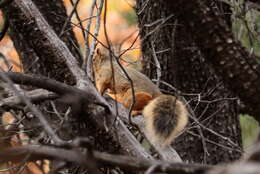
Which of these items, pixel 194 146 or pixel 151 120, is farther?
pixel 194 146

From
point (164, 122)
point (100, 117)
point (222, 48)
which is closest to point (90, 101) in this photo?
point (100, 117)

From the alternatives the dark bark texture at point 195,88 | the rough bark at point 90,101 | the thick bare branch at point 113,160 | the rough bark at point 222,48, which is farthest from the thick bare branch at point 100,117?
the dark bark texture at point 195,88

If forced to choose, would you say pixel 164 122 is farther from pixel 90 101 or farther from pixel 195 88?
pixel 195 88

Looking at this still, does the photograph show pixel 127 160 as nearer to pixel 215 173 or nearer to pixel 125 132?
pixel 215 173

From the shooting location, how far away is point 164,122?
3.10 metres

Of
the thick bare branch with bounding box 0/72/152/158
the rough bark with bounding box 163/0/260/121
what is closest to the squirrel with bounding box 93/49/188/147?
the thick bare branch with bounding box 0/72/152/158

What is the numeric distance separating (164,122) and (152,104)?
435 millimetres

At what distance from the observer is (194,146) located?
4305 millimetres

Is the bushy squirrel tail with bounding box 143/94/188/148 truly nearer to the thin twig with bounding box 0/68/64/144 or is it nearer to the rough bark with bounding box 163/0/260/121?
the rough bark with bounding box 163/0/260/121

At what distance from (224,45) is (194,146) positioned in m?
2.13

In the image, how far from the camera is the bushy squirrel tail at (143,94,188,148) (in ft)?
9.95

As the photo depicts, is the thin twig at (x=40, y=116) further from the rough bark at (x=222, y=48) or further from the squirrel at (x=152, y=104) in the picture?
the rough bark at (x=222, y=48)

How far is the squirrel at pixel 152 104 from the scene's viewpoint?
3046 mm

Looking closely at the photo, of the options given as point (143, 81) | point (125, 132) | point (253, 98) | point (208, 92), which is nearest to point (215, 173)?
point (253, 98)
